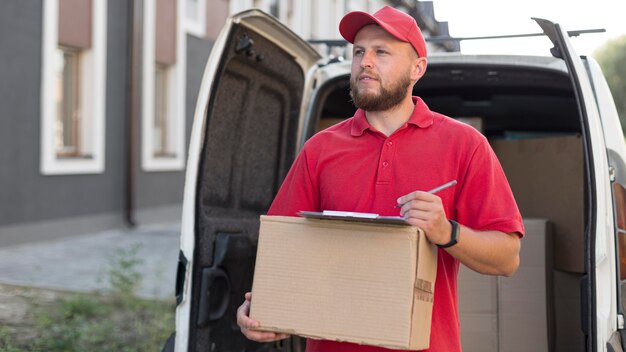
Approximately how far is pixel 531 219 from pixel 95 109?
33.3 ft

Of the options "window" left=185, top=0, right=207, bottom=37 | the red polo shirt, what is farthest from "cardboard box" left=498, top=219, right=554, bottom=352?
"window" left=185, top=0, right=207, bottom=37

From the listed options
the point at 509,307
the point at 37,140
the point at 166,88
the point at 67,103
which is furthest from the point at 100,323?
the point at 166,88

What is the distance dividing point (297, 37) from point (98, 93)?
9.79 m

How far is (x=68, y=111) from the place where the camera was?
12852mm

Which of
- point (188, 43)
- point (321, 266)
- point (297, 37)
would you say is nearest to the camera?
point (321, 266)

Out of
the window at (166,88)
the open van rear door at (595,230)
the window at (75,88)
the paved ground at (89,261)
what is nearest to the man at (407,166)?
the open van rear door at (595,230)

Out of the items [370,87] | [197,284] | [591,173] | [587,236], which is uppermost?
[370,87]

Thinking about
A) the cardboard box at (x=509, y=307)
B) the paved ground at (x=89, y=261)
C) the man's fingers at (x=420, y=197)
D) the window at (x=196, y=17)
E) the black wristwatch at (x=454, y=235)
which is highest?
the window at (x=196, y=17)

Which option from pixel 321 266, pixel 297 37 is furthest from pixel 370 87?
pixel 297 37

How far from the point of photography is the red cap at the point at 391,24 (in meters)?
2.43

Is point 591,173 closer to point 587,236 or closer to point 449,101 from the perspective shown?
point 587,236

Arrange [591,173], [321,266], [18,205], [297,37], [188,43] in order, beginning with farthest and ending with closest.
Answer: [188,43] < [18,205] < [297,37] < [591,173] < [321,266]

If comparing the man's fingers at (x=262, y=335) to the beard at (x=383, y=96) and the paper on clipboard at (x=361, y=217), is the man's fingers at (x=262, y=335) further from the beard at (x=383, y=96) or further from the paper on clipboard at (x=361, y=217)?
the beard at (x=383, y=96)

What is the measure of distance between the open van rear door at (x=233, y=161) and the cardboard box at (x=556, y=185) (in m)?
1.09
